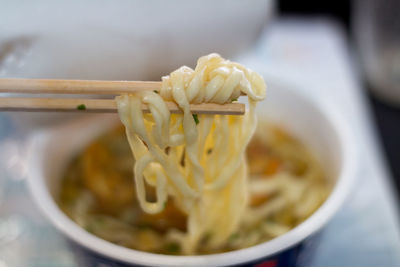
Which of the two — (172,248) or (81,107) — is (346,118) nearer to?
(172,248)

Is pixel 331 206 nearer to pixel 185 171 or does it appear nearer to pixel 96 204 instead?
pixel 185 171

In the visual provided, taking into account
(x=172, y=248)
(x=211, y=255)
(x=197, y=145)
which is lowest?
(x=172, y=248)

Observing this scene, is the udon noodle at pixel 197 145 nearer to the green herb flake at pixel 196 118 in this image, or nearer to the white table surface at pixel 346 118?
the green herb flake at pixel 196 118

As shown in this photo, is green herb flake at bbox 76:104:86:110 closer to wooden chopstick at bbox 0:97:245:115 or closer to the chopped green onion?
wooden chopstick at bbox 0:97:245:115

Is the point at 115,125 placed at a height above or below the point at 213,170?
below

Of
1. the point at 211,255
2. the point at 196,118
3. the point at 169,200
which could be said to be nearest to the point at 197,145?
the point at 196,118

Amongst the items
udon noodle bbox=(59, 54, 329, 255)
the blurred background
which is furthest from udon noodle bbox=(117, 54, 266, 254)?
the blurred background

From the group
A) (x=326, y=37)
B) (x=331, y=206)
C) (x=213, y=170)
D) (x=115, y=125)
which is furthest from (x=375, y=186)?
(x=326, y=37)
